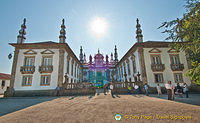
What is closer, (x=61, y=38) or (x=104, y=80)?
(x=61, y=38)

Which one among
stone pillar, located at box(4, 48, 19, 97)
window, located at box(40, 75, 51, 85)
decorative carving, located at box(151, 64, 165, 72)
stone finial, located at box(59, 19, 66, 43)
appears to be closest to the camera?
stone pillar, located at box(4, 48, 19, 97)

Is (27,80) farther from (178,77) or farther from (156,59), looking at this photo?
(178,77)

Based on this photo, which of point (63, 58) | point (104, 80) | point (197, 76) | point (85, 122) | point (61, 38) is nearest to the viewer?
point (85, 122)

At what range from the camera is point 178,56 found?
17.7 metres

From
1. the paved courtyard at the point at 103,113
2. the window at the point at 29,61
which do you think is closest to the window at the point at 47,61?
the window at the point at 29,61

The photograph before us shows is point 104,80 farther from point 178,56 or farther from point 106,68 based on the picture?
point 178,56

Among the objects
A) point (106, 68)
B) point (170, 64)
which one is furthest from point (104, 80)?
point (170, 64)

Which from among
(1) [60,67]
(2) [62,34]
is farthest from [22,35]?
(1) [60,67]

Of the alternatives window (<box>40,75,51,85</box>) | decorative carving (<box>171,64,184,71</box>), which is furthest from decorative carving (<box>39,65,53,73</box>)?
decorative carving (<box>171,64,184,71</box>)

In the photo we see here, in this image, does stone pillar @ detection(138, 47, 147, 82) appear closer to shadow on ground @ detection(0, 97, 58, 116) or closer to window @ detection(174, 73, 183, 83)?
window @ detection(174, 73, 183, 83)

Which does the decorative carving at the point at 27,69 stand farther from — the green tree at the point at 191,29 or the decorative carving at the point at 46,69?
the green tree at the point at 191,29

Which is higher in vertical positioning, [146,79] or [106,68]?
[106,68]

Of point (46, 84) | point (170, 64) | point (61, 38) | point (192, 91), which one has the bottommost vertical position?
point (192, 91)

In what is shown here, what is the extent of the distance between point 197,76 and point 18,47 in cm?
2268
